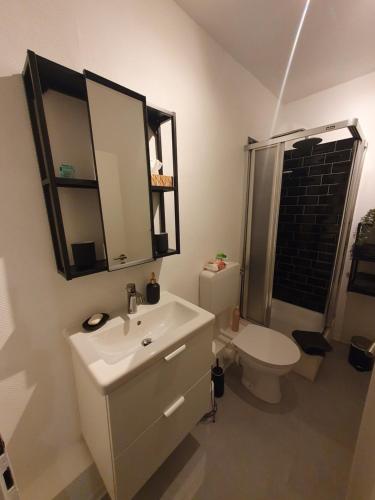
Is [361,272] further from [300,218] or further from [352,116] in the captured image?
[352,116]

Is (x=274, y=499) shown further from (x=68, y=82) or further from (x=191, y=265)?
(x=68, y=82)

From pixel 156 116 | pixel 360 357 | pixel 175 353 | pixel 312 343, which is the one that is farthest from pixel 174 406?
pixel 360 357

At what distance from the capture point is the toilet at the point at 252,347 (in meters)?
1.41

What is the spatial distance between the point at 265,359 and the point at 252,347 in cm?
13

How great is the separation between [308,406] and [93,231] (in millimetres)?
1929

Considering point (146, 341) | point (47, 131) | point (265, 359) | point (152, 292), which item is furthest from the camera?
point (265, 359)

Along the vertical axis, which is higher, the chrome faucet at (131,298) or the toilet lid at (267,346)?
the chrome faucet at (131,298)

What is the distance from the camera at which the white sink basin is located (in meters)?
0.72

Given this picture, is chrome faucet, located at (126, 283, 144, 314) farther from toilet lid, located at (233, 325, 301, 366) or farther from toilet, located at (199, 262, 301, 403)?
toilet lid, located at (233, 325, 301, 366)

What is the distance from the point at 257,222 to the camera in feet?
6.27

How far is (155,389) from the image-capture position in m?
0.84

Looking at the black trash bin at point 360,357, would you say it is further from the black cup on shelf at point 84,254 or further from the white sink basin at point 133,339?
the black cup on shelf at point 84,254

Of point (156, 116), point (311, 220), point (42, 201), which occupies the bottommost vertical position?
point (311, 220)

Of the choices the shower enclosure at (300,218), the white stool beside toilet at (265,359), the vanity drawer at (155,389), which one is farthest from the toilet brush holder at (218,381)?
the shower enclosure at (300,218)
